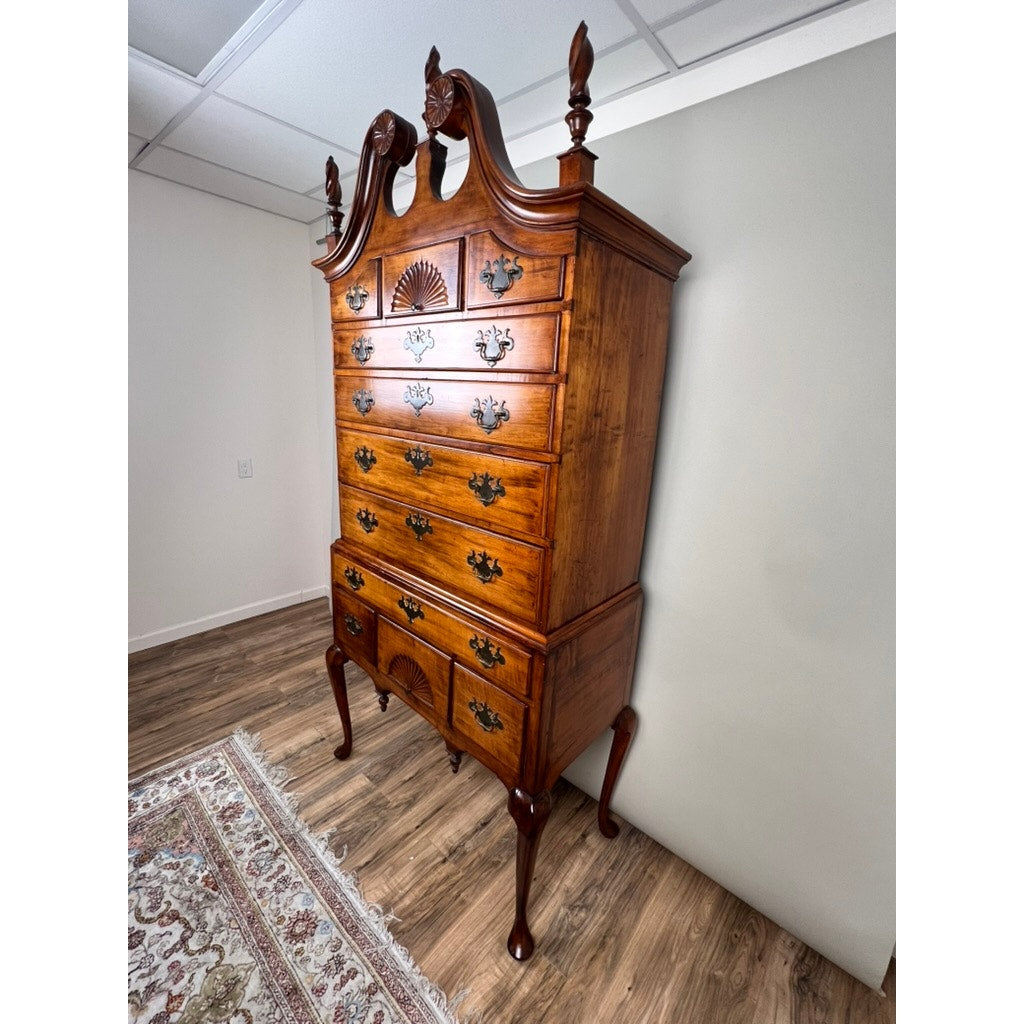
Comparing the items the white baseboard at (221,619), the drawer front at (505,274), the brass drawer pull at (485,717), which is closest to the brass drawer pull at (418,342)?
the drawer front at (505,274)

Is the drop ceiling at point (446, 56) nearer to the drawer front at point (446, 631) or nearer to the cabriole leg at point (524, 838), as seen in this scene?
the drawer front at point (446, 631)

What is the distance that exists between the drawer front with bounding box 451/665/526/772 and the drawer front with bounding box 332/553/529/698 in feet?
0.11

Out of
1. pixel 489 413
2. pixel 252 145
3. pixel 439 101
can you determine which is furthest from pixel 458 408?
pixel 252 145

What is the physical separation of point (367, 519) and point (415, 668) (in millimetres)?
498

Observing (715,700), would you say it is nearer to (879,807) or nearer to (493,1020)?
(879,807)

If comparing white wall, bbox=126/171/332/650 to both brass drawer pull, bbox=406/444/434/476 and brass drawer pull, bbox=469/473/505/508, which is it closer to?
brass drawer pull, bbox=406/444/434/476

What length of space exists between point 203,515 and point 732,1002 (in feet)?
10.1

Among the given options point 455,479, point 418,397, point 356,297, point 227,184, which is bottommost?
point 455,479

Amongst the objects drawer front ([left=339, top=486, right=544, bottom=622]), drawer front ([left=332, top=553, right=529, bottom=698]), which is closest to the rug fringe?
drawer front ([left=332, top=553, right=529, bottom=698])

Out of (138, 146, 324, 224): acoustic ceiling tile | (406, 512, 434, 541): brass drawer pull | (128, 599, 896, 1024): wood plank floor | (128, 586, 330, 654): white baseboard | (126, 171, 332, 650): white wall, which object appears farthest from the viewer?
(128, 586, 330, 654): white baseboard

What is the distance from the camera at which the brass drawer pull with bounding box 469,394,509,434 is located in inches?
43.8

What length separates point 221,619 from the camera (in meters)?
2.92

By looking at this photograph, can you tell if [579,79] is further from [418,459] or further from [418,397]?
[418,459]

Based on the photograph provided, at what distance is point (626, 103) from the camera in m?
1.38
